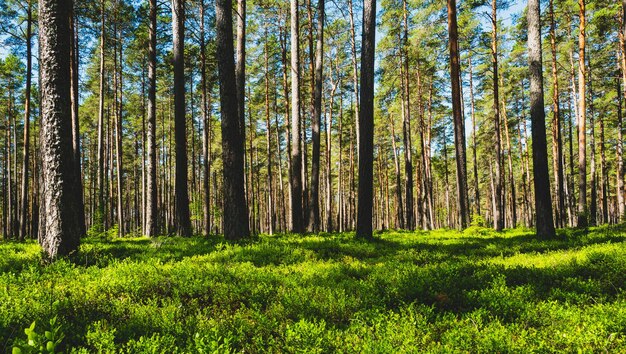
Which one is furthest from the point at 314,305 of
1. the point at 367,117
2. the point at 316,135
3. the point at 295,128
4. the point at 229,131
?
the point at 316,135

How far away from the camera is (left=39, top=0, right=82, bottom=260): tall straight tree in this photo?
248 inches

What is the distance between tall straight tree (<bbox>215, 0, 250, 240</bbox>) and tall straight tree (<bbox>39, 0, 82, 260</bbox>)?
367 centimetres

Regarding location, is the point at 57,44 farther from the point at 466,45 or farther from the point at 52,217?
the point at 466,45

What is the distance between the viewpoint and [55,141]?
6.39m

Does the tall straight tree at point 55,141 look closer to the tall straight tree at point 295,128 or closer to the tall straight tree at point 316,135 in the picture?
the tall straight tree at point 295,128

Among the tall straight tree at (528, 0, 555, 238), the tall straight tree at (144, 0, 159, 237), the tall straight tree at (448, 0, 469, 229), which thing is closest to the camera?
the tall straight tree at (528, 0, 555, 238)

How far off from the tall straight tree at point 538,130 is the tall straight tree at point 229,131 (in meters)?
8.84

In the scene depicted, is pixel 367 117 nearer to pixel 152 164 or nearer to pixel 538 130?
pixel 538 130

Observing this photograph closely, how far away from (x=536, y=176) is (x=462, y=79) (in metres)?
20.7

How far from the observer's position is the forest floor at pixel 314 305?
3.28m

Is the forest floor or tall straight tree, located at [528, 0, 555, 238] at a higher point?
tall straight tree, located at [528, 0, 555, 238]

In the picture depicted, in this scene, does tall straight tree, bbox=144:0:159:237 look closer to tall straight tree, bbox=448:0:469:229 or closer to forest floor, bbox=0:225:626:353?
forest floor, bbox=0:225:626:353

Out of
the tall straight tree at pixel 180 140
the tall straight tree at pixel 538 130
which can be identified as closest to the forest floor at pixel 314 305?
the tall straight tree at pixel 538 130

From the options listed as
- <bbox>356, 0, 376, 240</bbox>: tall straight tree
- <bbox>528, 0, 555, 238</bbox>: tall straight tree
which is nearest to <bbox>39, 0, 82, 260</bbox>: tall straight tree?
<bbox>356, 0, 376, 240</bbox>: tall straight tree
